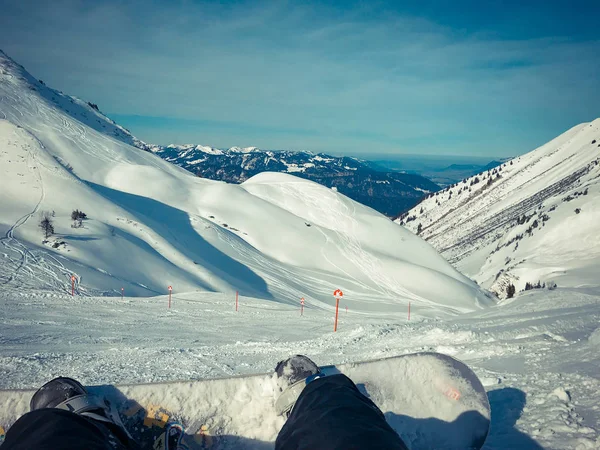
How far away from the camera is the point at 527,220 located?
5647 centimetres

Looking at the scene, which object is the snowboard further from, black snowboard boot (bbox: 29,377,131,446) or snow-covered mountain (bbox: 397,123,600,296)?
snow-covered mountain (bbox: 397,123,600,296)

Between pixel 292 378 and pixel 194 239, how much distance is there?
3654 cm

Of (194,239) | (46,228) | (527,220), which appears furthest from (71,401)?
(527,220)

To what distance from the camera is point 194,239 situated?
126 ft

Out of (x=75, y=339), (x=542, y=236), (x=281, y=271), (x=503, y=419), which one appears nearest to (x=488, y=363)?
(x=503, y=419)

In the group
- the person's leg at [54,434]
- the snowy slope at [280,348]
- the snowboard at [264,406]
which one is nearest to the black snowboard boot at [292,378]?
the snowboard at [264,406]

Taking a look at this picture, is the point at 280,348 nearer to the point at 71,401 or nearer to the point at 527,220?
the point at 71,401

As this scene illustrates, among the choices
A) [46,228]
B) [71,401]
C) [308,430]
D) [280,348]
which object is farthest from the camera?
[46,228]

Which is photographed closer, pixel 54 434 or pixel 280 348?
pixel 54 434

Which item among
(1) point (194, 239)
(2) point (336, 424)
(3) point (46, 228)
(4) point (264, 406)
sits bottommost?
(4) point (264, 406)

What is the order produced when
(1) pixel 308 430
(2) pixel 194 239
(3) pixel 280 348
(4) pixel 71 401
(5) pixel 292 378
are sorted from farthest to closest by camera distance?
(2) pixel 194 239 → (3) pixel 280 348 → (5) pixel 292 378 → (4) pixel 71 401 → (1) pixel 308 430

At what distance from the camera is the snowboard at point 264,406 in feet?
11.1

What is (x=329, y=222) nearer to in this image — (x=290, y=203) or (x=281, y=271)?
(x=290, y=203)

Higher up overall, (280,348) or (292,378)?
(292,378)
